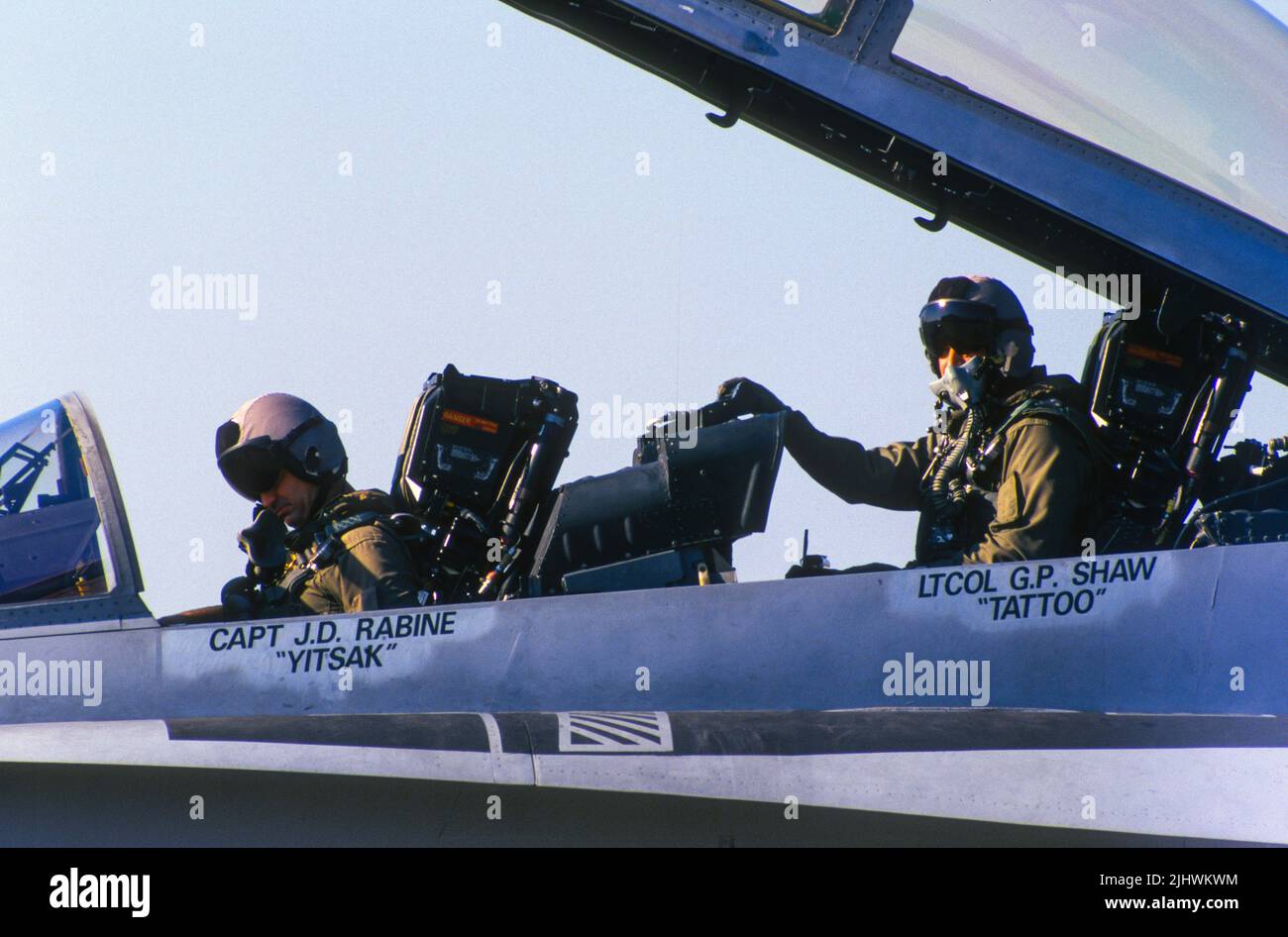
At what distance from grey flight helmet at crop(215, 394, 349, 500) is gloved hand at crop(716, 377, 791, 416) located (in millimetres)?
1194

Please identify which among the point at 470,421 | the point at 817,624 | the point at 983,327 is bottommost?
the point at 817,624

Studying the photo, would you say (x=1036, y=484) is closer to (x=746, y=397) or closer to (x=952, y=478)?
(x=952, y=478)

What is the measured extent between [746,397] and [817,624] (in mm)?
1087

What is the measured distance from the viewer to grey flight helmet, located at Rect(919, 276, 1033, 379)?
407cm

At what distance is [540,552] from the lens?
3.89 meters

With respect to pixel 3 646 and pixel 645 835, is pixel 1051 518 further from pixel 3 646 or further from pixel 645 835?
pixel 3 646

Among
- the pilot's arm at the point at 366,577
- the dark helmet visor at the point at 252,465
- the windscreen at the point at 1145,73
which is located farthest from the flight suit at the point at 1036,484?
the dark helmet visor at the point at 252,465

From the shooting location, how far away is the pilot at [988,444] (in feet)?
11.8

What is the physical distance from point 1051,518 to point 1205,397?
A: 1.96 feet

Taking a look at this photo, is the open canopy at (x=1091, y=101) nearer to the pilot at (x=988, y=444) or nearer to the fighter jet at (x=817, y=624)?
the fighter jet at (x=817, y=624)

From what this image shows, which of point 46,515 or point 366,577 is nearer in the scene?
point 46,515

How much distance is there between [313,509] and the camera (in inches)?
168

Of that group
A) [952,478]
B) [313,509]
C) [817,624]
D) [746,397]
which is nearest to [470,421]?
[313,509]
